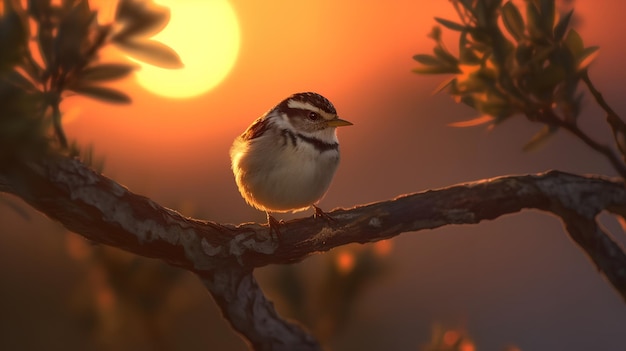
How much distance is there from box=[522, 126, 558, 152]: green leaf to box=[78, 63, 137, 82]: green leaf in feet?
6.10

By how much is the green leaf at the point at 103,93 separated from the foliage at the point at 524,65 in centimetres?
154

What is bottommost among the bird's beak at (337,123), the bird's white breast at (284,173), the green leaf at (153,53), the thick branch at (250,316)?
the thick branch at (250,316)

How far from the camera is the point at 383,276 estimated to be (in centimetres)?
482

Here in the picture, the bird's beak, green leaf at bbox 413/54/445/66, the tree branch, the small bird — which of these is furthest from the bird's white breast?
green leaf at bbox 413/54/445/66

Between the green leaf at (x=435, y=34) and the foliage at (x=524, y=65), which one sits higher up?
the green leaf at (x=435, y=34)

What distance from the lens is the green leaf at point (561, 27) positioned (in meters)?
3.31

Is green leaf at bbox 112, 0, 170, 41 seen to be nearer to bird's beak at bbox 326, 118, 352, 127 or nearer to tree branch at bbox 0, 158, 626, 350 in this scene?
tree branch at bbox 0, 158, 626, 350

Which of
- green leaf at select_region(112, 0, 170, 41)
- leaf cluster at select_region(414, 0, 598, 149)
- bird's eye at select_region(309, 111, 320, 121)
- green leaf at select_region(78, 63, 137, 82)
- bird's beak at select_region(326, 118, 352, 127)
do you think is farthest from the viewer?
bird's eye at select_region(309, 111, 320, 121)

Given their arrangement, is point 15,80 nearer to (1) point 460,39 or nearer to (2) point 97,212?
(2) point 97,212

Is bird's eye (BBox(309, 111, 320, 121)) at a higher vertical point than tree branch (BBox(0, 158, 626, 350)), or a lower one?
higher

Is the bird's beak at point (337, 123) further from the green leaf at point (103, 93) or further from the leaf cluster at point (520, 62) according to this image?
the green leaf at point (103, 93)

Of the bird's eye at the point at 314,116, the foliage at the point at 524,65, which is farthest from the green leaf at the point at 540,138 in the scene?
the bird's eye at the point at 314,116

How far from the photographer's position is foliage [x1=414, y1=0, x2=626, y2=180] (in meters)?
3.27

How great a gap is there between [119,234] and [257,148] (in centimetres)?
195
